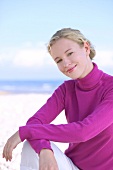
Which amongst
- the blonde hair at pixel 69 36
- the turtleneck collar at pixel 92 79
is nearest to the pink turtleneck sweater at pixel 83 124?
the turtleneck collar at pixel 92 79

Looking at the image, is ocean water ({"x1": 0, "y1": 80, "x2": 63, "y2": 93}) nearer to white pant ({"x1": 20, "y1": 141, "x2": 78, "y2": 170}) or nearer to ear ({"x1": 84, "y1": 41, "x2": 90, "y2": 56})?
ear ({"x1": 84, "y1": 41, "x2": 90, "y2": 56})

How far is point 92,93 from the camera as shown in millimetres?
1500

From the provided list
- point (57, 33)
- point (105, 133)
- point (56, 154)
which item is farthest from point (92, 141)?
point (57, 33)

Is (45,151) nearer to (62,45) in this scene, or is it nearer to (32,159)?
(32,159)

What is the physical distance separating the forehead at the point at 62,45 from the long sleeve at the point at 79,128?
0.82 ft

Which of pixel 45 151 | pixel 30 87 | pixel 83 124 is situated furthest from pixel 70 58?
pixel 30 87

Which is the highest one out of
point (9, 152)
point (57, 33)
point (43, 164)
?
point (57, 33)

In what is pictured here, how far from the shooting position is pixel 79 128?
4.41 feet

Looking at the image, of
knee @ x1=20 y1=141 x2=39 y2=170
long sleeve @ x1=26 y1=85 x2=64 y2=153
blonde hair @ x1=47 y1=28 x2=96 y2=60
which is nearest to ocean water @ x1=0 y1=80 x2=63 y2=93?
long sleeve @ x1=26 y1=85 x2=64 y2=153

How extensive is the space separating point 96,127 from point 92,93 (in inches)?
7.2

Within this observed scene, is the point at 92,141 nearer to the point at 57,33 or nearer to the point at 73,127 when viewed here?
the point at 73,127

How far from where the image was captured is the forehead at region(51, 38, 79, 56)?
4.83 ft

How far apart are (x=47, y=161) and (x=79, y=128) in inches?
6.6

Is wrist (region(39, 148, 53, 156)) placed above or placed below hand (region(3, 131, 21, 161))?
below
